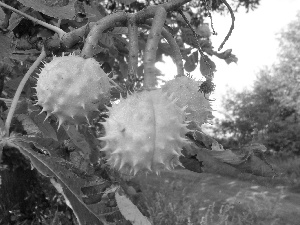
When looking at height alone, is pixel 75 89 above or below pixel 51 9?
below

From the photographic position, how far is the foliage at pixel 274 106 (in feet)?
62.0

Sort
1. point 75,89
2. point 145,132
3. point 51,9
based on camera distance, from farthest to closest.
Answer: point 51,9 < point 75,89 < point 145,132

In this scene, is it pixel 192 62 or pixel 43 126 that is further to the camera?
pixel 192 62

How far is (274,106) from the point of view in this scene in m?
20.9

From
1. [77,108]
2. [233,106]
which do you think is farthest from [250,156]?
[233,106]

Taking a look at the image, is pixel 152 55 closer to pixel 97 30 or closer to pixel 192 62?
pixel 97 30

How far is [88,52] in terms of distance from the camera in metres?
1.08

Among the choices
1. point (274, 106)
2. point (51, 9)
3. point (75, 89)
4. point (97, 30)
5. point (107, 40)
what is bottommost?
point (75, 89)

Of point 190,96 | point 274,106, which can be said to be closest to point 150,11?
point 190,96

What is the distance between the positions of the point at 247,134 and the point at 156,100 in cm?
2062

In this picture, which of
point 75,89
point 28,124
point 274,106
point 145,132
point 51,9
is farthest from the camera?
point 274,106

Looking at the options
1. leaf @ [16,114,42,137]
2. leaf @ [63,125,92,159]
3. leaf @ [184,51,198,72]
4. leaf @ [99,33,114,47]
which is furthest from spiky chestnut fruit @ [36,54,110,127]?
leaf @ [184,51,198,72]

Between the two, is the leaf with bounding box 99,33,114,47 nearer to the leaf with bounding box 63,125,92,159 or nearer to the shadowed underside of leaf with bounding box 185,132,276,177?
the leaf with bounding box 63,125,92,159

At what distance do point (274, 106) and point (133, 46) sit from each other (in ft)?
68.4
